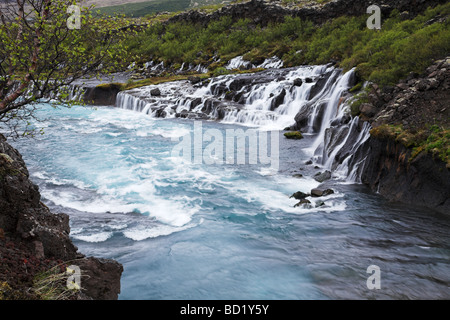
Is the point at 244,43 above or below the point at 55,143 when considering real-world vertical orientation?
above

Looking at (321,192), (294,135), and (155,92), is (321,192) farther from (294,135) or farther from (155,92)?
(155,92)

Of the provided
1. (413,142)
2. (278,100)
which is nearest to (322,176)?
(413,142)

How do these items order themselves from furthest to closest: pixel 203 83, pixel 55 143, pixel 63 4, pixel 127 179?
pixel 203 83
pixel 55 143
pixel 127 179
pixel 63 4

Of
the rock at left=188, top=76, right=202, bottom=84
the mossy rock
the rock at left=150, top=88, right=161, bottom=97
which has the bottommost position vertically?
the mossy rock

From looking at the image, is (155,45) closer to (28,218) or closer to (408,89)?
(408,89)

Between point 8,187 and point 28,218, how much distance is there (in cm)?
73

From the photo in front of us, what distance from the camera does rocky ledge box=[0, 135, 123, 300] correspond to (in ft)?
18.9

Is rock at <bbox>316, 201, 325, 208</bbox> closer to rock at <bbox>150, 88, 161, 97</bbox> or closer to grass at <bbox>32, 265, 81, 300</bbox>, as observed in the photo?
grass at <bbox>32, 265, 81, 300</bbox>

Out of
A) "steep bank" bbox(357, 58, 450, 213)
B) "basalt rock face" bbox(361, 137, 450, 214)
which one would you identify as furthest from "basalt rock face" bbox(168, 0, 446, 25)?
"basalt rock face" bbox(361, 137, 450, 214)

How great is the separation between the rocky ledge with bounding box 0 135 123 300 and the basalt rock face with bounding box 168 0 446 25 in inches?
1701

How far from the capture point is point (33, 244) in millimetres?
6469

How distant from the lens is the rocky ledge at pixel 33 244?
5762 millimetres

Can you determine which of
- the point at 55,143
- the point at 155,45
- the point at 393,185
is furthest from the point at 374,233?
the point at 155,45

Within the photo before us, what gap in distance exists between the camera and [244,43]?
60.1 metres
